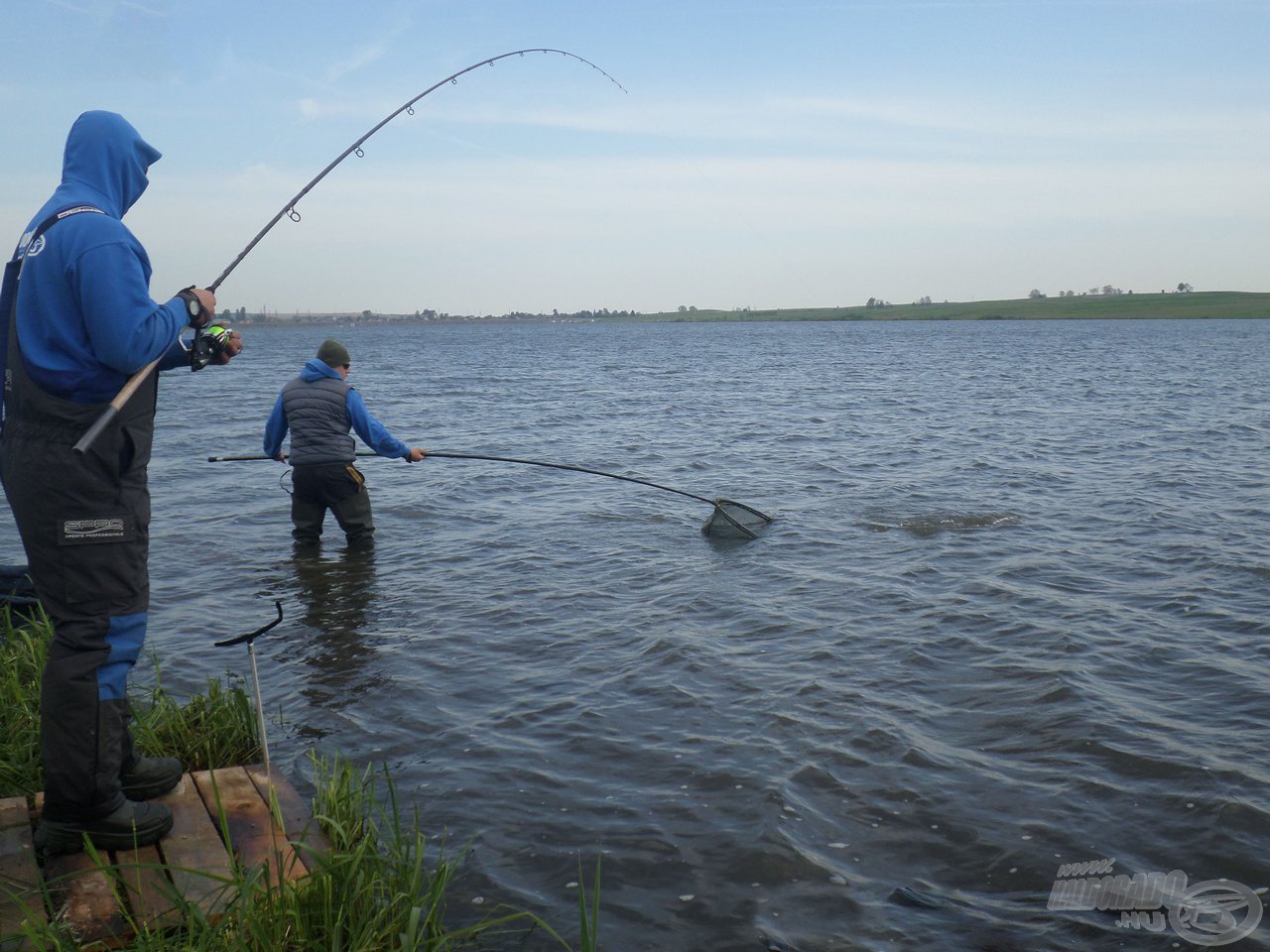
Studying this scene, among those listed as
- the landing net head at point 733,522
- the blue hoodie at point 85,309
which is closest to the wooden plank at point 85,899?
the blue hoodie at point 85,309

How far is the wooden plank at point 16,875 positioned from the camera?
11.0ft

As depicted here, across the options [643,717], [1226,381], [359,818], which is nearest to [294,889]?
[359,818]

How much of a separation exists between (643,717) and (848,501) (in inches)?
316

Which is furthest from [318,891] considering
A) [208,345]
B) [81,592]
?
[208,345]

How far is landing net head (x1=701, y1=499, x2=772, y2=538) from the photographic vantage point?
1173 centimetres

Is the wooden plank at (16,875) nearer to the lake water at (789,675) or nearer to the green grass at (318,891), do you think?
the green grass at (318,891)

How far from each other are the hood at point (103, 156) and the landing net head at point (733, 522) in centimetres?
839

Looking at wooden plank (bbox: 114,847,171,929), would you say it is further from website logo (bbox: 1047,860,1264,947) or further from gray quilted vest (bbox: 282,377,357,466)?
gray quilted vest (bbox: 282,377,357,466)

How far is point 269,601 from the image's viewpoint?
934 cm

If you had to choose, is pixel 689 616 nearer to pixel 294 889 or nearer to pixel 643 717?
pixel 643 717

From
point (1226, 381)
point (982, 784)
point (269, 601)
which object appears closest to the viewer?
point (982, 784)

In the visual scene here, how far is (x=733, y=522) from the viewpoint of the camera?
38.5ft

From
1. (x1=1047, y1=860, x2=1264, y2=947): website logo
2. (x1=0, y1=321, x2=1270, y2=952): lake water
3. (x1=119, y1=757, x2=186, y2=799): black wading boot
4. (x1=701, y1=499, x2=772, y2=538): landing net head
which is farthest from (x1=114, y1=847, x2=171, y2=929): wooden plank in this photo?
(x1=701, y1=499, x2=772, y2=538): landing net head

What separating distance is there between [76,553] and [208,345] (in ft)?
4.00
